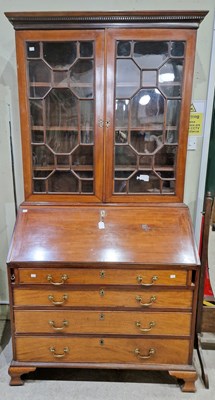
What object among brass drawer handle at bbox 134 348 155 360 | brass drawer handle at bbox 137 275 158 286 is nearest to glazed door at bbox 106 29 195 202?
brass drawer handle at bbox 137 275 158 286

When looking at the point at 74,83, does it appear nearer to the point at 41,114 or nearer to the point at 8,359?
the point at 41,114

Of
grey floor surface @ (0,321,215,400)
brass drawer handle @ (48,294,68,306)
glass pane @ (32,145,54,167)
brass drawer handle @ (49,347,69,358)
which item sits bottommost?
grey floor surface @ (0,321,215,400)

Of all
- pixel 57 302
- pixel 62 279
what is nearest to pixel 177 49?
pixel 62 279

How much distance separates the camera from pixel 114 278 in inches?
62.2

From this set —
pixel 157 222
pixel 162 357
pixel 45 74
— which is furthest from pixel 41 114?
pixel 162 357

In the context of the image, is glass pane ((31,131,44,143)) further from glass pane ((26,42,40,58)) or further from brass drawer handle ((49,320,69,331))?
brass drawer handle ((49,320,69,331))

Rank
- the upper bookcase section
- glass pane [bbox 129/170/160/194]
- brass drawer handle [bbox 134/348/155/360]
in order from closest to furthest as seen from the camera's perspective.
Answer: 1. the upper bookcase section
2. brass drawer handle [bbox 134/348/155/360]
3. glass pane [bbox 129/170/160/194]

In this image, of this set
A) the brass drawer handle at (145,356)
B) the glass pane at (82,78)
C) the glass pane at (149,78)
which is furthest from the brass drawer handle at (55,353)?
the glass pane at (149,78)

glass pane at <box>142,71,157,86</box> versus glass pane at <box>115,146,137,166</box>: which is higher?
glass pane at <box>142,71,157,86</box>

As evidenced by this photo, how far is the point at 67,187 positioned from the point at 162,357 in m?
1.11

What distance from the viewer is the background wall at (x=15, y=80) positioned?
6.05ft

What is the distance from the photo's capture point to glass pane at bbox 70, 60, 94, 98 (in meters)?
1.64

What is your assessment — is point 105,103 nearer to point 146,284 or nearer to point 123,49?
point 123,49

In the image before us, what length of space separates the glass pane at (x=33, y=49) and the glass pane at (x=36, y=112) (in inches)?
9.2
